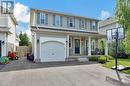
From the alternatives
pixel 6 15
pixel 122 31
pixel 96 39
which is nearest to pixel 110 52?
pixel 96 39

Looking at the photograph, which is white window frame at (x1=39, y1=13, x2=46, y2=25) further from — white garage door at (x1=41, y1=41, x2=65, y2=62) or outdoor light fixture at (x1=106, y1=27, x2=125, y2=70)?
outdoor light fixture at (x1=106, y1=27, x2=125, y2=70)

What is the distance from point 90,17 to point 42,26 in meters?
9.00

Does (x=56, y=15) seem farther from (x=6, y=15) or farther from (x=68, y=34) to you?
(x=6, y=15)

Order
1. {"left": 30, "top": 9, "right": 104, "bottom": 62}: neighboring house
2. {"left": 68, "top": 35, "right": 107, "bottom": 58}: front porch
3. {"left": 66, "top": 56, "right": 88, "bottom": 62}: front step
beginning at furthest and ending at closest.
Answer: {"left": 68, "top": 35, "right": 107, "bottom": 58}: front porch → {"left": 66, "top": 56, "right": 88, "bottom": 62}: front step → {"left": 30, "top": 9, "right": 104, "bottom": 62}: neighboring house

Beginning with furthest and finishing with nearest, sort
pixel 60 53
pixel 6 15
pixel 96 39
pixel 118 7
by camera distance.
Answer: pixel 96 39
pixel 6 15
pixel 60 53
pixel 118 7

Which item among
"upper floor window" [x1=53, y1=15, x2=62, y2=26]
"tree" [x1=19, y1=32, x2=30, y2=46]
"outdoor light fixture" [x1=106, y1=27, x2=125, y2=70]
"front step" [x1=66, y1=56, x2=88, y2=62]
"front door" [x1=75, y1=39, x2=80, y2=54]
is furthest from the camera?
"tree" [x1=19, y1=32, x2=30, y2=46]

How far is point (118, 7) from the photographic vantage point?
13625 mm

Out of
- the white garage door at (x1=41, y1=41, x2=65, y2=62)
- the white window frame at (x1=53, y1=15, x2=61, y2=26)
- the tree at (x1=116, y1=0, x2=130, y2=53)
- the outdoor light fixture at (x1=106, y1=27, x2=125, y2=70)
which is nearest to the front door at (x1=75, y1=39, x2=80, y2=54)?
the white window frame at (x1=53, y1=15, x2=61, y2=26)

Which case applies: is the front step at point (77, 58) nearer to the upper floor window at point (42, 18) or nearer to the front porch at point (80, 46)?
the front porch at point (80, 46)

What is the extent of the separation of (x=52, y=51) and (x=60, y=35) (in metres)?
2.55

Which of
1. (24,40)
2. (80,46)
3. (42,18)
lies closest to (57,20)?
(42,18)

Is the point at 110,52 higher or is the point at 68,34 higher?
the point at 68,34

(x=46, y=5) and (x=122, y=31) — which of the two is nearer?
(x=122, y=31)

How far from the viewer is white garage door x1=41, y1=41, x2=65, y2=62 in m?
22.0
